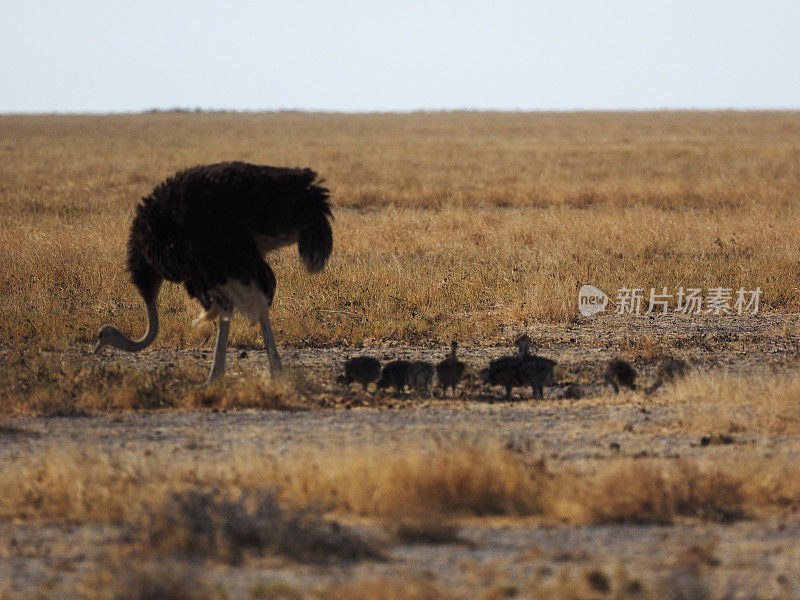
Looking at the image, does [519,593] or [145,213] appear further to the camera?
[145,213]

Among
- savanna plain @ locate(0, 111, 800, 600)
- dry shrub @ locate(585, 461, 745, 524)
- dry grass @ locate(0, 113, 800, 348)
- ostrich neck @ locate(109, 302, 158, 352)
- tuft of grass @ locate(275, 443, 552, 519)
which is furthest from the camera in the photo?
dry grass @ locate(0, 113, 800, 348)

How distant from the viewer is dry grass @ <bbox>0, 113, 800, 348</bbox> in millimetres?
13000

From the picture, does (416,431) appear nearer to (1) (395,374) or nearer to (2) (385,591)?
(1) (395,374)

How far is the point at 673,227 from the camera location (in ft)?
62.6

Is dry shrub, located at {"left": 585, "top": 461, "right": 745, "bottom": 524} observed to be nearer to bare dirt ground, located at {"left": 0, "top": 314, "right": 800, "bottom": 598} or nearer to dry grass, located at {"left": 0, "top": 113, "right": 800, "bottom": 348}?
bare dirt ground, located at {"left": 0, "top": 314, "right": 800, "bottom": 598}

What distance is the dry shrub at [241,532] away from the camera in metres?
5.28

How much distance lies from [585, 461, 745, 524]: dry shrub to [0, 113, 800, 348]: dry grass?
6026 millimetres

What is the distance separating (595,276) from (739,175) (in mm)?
17907

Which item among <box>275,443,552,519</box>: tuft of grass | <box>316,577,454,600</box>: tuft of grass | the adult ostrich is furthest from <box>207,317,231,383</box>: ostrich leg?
<box>316,577,454,600</box>: tuft of grass

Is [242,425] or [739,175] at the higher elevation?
[739,175]

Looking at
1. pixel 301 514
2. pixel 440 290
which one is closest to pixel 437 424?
pixel 301 514

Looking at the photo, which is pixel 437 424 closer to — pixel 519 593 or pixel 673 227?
pixel 519 593
